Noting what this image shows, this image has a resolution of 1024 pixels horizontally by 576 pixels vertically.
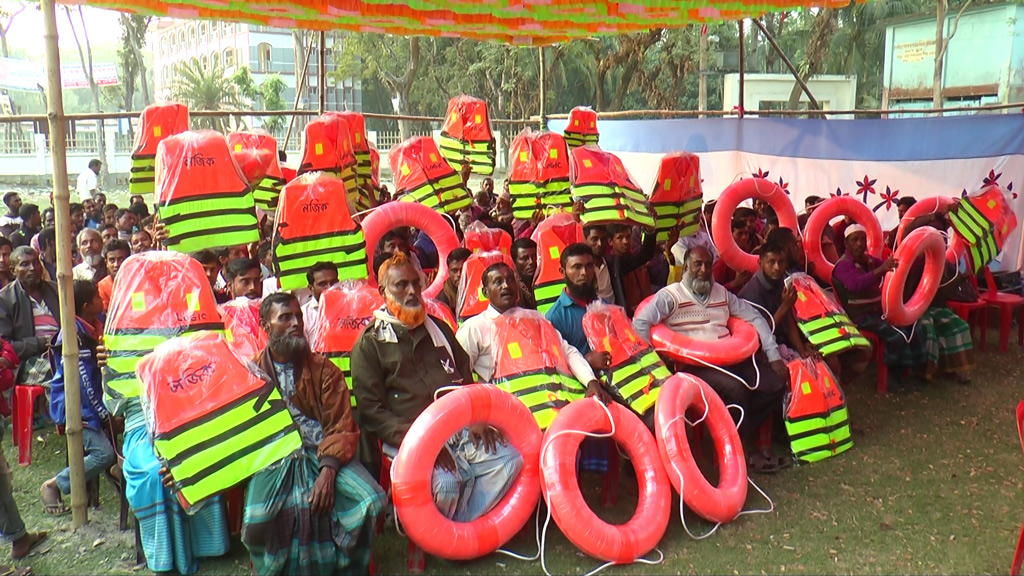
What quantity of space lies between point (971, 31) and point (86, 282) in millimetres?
23719

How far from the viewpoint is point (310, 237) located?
468cm

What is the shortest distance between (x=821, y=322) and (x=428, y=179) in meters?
3.15

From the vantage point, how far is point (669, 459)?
12.9 ft

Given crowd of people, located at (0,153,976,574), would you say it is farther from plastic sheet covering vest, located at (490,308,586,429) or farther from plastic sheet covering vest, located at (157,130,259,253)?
plastic sheet covering vest, located at (157,130,259,253)

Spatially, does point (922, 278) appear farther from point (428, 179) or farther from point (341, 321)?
point (341, 321)

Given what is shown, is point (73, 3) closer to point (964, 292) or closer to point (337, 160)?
point (337, 160)

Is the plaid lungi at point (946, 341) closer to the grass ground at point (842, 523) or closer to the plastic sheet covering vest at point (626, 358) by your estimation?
the grass ground at point (842, 523)

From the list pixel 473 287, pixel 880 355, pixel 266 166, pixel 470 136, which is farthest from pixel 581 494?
pixel 470 136

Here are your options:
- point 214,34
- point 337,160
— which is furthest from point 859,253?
point 214,34

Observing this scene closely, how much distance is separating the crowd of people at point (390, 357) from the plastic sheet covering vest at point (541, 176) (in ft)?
2.27

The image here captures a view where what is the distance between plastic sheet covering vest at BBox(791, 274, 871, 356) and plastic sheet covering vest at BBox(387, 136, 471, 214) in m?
2.75

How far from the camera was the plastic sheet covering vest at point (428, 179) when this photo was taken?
653 cm

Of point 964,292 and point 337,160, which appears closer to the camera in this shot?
point 337,160

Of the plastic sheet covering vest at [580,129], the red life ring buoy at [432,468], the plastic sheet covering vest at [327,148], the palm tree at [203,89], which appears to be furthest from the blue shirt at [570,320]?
the palm tree at [203,89]
